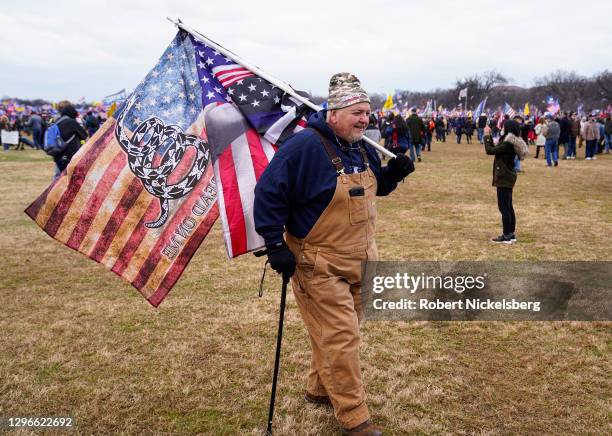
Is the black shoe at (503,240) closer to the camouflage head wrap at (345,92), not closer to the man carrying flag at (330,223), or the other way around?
the man carrying flag at (330,223)

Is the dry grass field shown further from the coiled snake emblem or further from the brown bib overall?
the coiled snake emblem

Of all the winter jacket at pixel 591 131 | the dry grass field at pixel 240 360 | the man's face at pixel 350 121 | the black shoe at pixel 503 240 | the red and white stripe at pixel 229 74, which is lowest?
the dry grass field at pixel 240 360

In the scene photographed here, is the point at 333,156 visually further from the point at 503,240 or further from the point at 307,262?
the point at 503,240

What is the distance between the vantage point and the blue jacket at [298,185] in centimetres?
324

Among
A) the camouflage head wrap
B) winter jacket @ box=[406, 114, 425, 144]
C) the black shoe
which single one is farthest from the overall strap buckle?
winter jacket @ box=[406, 114, 425, 144]

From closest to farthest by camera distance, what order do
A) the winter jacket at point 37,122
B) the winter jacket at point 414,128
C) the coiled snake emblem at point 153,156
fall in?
the coiled snake emblem at point 153,156 → the winter jacket at point 414,128 → the winter jacket at point 37,122

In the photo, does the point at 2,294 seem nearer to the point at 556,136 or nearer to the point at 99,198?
the point at 99,198

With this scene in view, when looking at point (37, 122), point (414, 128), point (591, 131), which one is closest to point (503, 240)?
point (414, 128)

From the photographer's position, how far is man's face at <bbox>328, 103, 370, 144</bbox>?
3324 millimetres

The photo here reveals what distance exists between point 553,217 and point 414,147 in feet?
37.1

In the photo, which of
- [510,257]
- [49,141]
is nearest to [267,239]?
[510,257]

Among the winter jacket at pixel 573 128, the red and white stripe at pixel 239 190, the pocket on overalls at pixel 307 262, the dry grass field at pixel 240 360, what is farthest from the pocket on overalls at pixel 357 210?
the winter jacket at pixel 573 128

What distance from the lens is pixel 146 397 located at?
13.2 ft

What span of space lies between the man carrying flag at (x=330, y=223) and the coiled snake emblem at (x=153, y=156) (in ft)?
3.09
